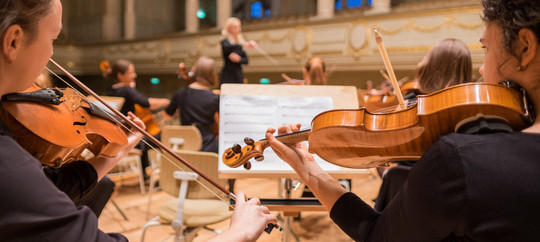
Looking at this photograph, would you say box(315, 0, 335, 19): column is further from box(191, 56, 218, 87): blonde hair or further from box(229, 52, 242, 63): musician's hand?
box(191, 56, 218, 87): blonde hair

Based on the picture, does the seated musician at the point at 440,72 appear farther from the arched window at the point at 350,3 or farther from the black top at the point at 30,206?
the arched window at the point at 350,3

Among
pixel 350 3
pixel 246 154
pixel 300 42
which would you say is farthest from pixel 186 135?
pixel 350 3

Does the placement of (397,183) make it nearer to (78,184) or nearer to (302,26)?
(78,184)

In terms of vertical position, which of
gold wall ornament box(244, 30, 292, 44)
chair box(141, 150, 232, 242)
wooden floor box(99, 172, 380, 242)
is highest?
gold wall ornament box(244, 30, 292, 44)

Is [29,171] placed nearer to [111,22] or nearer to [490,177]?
[490,177]

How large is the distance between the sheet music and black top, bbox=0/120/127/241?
1.00 m

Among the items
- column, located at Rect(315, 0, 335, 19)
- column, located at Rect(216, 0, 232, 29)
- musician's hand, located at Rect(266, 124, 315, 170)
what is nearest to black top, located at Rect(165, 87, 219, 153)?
musician's hand, located at Rect(266, 124, 315, 170)

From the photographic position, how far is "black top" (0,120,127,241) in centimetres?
63

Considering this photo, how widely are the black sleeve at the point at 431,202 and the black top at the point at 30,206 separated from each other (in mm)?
626

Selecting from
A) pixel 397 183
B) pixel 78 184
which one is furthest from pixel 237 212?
pixel 397 183

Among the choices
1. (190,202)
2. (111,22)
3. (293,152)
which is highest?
(111,22)

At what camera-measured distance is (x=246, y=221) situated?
0.91 m

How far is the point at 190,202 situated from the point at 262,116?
33.0 inches

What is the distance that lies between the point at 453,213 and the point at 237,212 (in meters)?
0.50
